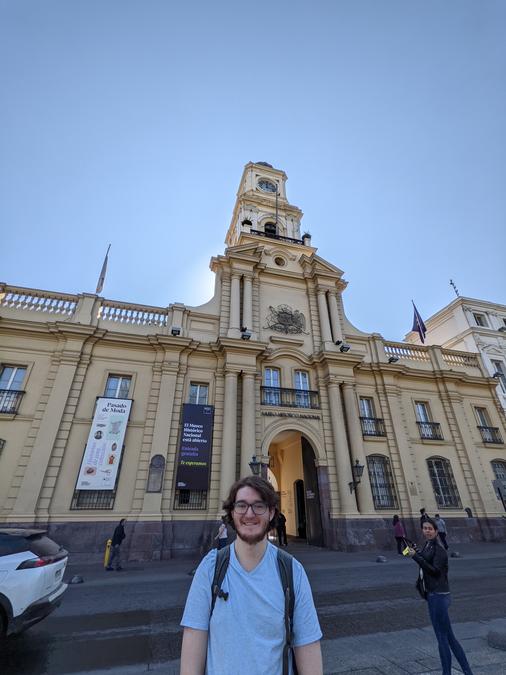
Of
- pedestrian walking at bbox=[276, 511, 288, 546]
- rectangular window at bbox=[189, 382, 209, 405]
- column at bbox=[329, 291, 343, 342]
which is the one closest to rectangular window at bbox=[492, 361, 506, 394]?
column at bbox=[329, 291, 343, 342]

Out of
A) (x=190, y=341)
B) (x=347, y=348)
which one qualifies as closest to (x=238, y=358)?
(x=190, y=341)

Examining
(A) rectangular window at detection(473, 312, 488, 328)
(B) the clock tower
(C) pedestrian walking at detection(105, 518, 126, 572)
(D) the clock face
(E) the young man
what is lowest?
(C) pedestrian walking at detection(105, 518, 126, 572)

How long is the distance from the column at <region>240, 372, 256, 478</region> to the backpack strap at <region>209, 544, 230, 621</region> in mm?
12316

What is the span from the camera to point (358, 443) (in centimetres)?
1596

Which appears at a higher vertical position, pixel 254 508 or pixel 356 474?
pixel 356 474

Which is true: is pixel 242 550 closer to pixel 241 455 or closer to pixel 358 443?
pixel 241 455

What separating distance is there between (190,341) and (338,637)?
12518 millimetres

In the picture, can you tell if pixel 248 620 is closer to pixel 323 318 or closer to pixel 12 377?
pixel 12 377

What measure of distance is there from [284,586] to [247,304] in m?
16.9

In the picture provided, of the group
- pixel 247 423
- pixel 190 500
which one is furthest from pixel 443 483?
pixel 190 500

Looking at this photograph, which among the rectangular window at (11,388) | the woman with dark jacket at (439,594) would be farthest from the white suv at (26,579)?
the rectangular window at (11,388)

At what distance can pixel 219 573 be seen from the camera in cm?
190

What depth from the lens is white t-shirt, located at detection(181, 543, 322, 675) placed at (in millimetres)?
1633

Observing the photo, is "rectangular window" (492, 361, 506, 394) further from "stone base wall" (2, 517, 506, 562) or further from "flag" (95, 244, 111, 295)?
"flag" (95, 244, 111, 295)
